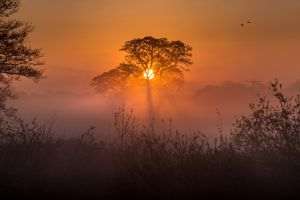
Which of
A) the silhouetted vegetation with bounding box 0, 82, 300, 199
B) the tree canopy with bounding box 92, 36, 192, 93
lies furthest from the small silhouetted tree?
the tree canopy with bounding box 92, 36, 192, 93

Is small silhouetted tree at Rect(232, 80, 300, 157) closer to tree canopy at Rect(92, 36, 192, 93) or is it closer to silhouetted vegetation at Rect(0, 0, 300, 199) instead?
silhouetted vegetation at Rect(0, 0, 300, 199)

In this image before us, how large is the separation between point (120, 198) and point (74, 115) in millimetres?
32449

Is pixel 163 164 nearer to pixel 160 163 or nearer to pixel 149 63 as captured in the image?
pixel 160 163

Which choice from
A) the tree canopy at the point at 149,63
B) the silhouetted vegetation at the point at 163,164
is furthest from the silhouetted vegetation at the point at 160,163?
the tree canopy at the point at 149,63

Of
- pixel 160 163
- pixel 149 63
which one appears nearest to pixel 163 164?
pixel 160 163

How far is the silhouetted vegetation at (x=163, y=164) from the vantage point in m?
9.78

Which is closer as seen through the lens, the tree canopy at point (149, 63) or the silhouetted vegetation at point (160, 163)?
the silhouetted vegetation at point (160, 163)

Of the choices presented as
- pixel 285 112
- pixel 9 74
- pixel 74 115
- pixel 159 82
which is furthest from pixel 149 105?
pixel 285 112

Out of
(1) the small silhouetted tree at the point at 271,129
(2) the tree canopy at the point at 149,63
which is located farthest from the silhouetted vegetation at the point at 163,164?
(2) the tree canopy at the point at 149,63

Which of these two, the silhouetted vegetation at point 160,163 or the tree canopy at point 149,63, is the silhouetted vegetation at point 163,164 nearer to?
the silhouetted vegetation at point 160,163

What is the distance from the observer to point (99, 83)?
5547 centimetres

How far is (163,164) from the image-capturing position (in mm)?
10461

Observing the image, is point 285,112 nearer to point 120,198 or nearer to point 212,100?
point 120,198

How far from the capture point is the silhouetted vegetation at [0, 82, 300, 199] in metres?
9.78
